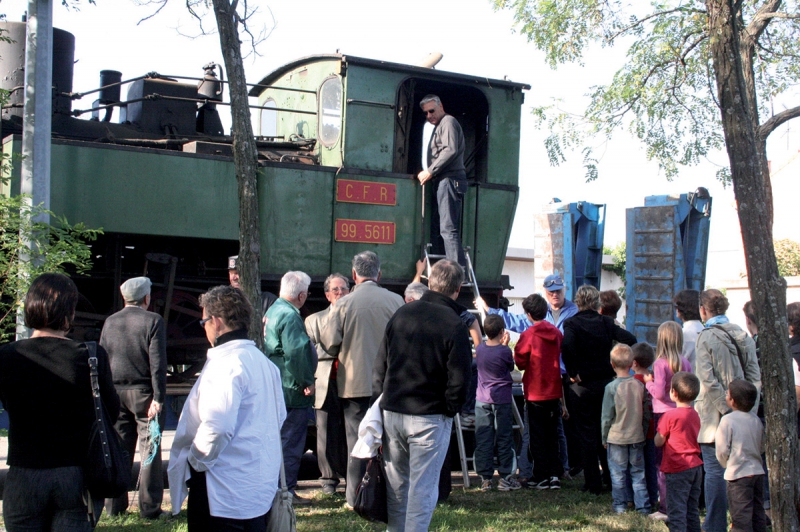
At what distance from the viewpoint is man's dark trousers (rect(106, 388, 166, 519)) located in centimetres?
536

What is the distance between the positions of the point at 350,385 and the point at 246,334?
2.40 metres

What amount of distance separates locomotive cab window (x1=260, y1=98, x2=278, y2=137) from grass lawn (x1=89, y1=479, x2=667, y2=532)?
5.04m

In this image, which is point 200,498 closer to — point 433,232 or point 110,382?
point 110,382

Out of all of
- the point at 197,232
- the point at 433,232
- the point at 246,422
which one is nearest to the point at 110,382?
the point at 246,422

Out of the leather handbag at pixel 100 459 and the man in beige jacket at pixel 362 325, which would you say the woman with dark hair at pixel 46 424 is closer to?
the leather handbag at pixel 100 459

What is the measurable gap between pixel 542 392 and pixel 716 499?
1.76m

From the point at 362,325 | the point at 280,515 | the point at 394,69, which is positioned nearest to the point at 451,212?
the point at 394,69

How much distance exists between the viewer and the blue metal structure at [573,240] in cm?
1188

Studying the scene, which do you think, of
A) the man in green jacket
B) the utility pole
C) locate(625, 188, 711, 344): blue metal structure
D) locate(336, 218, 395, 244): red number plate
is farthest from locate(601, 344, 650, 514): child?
locate(625, 188, 711, 344): blue metal structure

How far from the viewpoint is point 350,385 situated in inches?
227

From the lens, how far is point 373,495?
4230 millimetres

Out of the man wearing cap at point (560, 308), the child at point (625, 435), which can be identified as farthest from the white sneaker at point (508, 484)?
the child at point (625, 435)

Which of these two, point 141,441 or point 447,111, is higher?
point 447,111

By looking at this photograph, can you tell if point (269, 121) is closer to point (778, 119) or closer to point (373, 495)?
point (373, 495)
